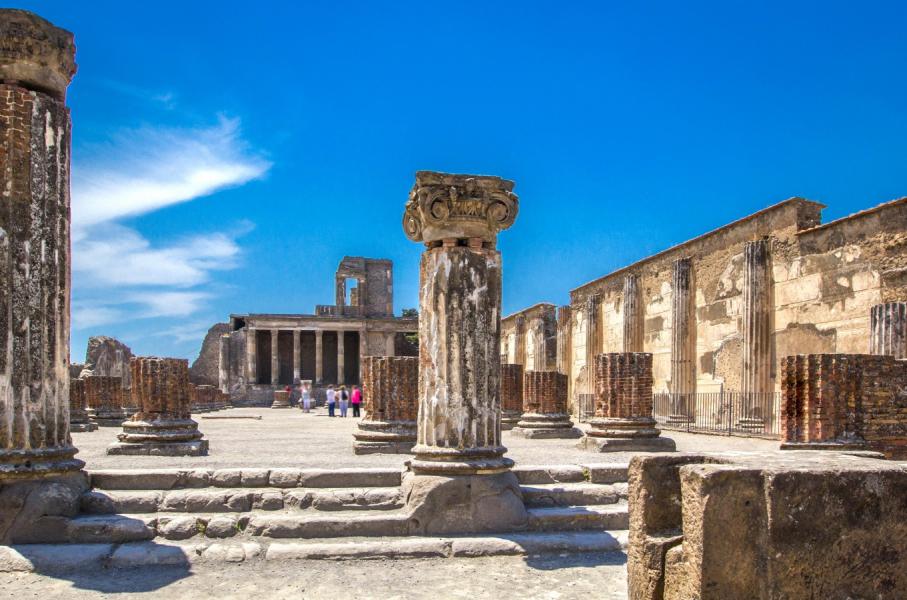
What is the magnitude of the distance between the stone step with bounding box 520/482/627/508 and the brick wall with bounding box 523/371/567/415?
735cm

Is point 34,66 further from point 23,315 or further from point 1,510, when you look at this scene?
point 1,510

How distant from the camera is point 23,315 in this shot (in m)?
6.59

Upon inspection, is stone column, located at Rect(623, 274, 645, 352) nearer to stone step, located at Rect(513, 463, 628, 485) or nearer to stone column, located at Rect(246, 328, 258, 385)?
stone step, located at Rect(513, 463, 628, 485)

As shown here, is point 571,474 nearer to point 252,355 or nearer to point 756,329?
point 756,329

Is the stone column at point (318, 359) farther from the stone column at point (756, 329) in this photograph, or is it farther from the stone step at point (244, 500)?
the stone step at point (244, 500)

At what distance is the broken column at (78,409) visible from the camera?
54.2 ft

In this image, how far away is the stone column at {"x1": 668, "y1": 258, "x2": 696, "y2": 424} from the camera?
68.5ft

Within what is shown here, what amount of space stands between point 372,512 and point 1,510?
126 inches

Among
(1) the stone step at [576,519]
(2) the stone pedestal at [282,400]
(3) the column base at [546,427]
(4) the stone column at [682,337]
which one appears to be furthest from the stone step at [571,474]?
(2) the stone pedestal at [282,400]

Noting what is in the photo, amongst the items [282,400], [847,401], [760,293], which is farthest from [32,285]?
[282,400]

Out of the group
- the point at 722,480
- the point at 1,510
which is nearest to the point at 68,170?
the point at 1,510

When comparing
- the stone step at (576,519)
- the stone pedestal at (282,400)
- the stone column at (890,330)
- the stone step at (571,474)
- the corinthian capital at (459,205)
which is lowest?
the stone pedestal at (282,400)

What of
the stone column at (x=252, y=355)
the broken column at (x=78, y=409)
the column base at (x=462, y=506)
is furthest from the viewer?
the stone column at (x=252, y=355)

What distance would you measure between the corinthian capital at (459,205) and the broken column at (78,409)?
12.5 metres
